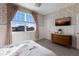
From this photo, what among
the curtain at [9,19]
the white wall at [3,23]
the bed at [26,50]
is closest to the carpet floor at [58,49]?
the bed at [26,50]

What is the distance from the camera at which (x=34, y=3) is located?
1.72m

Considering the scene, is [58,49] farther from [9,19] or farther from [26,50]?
[9,19]

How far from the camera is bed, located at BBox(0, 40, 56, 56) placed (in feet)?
5.51

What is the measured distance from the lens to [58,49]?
1.77 metres

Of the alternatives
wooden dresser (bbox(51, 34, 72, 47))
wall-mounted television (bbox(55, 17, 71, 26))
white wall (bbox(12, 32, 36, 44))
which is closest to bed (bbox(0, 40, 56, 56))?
white wall (bbox(12, 32, 36, 44))

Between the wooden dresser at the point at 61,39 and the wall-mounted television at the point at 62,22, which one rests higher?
the wall-mounted television at the point at 62,22

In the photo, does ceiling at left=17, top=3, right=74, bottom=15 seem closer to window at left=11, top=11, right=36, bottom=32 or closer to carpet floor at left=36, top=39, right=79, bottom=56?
window at left=11, top=11, right=36, bottom=32

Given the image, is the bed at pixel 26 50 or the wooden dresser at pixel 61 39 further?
the wooden dresser at pixel 61 39

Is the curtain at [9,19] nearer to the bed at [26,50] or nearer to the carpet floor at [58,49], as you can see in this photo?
the bed at [26,50]

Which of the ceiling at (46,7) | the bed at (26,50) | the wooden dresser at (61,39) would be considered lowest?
the bed at (26,50)

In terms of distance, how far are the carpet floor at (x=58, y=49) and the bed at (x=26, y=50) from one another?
70 mm

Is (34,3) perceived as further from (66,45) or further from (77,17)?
(66,45)

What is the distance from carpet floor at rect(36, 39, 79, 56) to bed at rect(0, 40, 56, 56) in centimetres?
7

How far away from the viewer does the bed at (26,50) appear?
1.68 m
